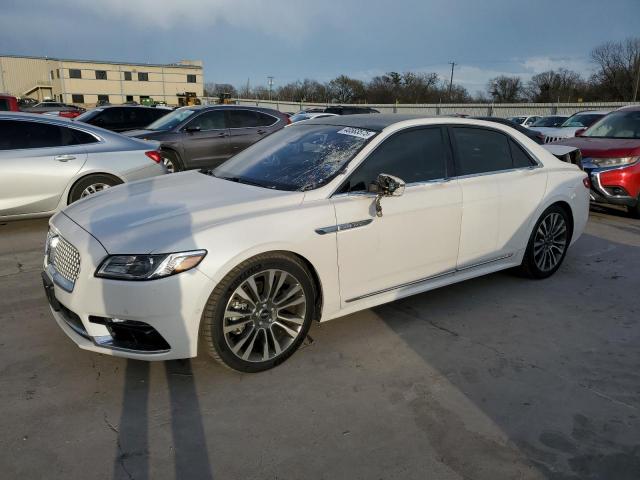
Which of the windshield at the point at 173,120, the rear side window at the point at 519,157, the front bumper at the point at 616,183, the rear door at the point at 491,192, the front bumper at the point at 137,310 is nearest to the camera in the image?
the front bumper at the point at 137,310

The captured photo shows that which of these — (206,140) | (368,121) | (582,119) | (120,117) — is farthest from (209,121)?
(582,119)

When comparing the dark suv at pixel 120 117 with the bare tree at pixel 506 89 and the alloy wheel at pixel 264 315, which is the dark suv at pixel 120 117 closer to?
the alloy wheel at pixel 264 315

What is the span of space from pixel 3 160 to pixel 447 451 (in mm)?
5978

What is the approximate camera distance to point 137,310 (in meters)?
2.81

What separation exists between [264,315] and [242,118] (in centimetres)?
Answer: 822

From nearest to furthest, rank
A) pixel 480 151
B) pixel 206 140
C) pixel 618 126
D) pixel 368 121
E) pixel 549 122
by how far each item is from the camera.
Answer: pixel 368 121, pixel 480 151, pixel 618 126, pixel 206 140, pixel 549 122

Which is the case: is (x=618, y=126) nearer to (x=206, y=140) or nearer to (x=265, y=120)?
(x=265, y=120)

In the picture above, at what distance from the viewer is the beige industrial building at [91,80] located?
80000mm

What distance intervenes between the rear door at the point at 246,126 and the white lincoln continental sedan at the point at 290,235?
6.11 metres

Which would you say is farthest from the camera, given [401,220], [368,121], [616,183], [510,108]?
[510,108]

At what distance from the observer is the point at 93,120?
12.7 m

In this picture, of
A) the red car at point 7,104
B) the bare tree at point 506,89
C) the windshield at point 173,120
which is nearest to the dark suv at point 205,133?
the windshield at point 173,120

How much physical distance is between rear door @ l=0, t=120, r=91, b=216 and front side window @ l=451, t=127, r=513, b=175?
4764mm

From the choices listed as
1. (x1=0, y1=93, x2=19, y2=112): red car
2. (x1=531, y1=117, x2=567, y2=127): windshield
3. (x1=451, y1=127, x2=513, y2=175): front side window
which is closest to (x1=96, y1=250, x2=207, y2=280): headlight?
(x1=451, y1=127, x2=513, y2=175): front side window
